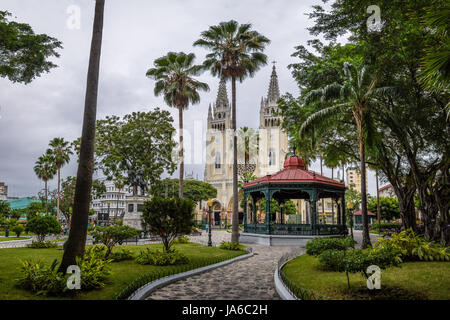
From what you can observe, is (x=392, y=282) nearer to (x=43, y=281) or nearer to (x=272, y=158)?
(x=43, y=281)

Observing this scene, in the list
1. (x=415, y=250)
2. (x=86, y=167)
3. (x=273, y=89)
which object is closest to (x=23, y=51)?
(x=86, y=167)

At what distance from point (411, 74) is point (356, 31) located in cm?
345

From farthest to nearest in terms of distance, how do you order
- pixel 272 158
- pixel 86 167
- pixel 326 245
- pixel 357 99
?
pixel 272 158 → pixel 357 99 → pixel 326 245 → pixel 86 167

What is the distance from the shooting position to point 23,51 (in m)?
12.2

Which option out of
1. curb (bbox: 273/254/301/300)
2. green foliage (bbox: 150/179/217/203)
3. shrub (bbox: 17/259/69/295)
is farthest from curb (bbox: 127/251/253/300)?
green foliage (bbox: 150/179/217/203)

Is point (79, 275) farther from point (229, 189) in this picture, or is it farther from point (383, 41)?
point (229, 189)

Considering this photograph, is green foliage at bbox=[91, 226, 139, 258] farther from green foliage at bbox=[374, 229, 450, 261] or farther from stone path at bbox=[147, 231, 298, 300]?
green foliage at bbox=[374, 229, 450, 261]

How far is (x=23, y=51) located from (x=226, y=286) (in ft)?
38.1

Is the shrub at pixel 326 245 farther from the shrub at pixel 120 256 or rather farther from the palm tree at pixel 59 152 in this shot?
the palm tree at pixel 59 152

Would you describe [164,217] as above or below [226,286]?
above

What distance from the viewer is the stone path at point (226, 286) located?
812 centimetres

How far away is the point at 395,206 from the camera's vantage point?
1850 inches

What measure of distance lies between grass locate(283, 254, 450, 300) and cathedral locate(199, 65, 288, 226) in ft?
218

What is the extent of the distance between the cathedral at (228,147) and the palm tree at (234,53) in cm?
5682
